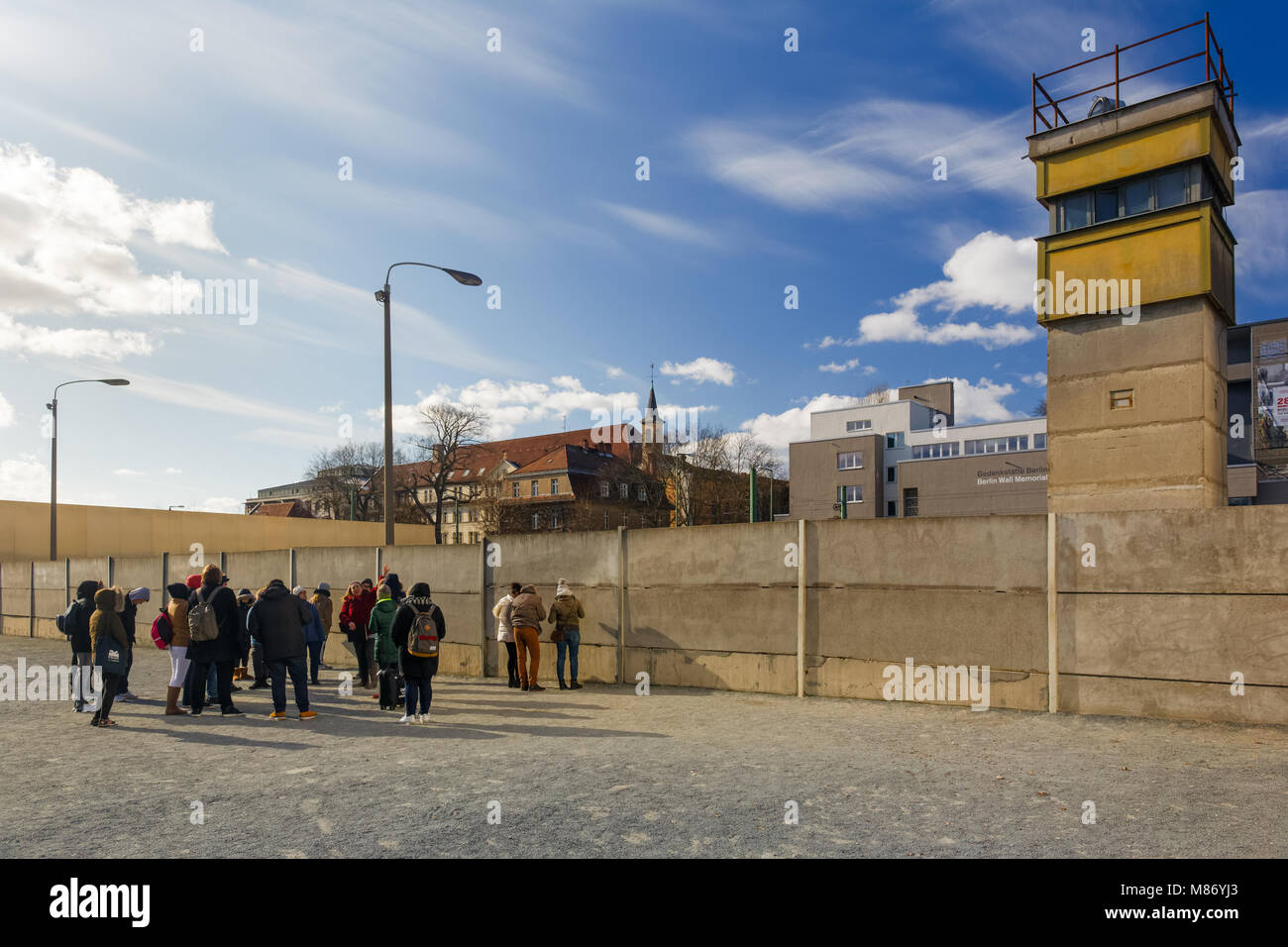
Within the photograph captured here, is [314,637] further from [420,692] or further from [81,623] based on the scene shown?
[420,692]

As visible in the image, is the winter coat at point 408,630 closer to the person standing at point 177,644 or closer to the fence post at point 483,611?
the person standing at point 177,644

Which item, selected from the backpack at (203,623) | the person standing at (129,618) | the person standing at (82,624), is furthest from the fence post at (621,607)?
the person standing at (82,624)

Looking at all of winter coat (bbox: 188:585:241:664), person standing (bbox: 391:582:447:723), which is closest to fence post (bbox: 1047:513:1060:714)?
person standing (bbox: 391:582:447:723)

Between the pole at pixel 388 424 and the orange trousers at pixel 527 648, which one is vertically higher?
the pole at pixel 388 424

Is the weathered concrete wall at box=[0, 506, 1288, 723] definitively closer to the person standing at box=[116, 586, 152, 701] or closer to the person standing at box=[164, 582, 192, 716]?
the person standing at box=[164, 582, 192, 716]

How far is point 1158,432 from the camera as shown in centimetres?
1233

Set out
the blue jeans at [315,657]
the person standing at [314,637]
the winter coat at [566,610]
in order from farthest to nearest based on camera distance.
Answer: the blue jeans at [315,657] → the person standing at [314,637] → the winter coat at [566,610]

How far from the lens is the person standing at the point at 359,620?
13.6m

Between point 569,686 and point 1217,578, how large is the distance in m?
8.82

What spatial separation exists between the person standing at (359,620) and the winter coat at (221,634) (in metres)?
2.31

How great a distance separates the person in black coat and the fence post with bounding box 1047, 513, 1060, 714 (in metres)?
10.2

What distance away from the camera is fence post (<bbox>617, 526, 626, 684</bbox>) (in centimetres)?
1357

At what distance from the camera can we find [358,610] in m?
13.6

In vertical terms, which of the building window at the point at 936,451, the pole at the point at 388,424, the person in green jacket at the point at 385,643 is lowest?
the person in green jacket at the point at 385,643
